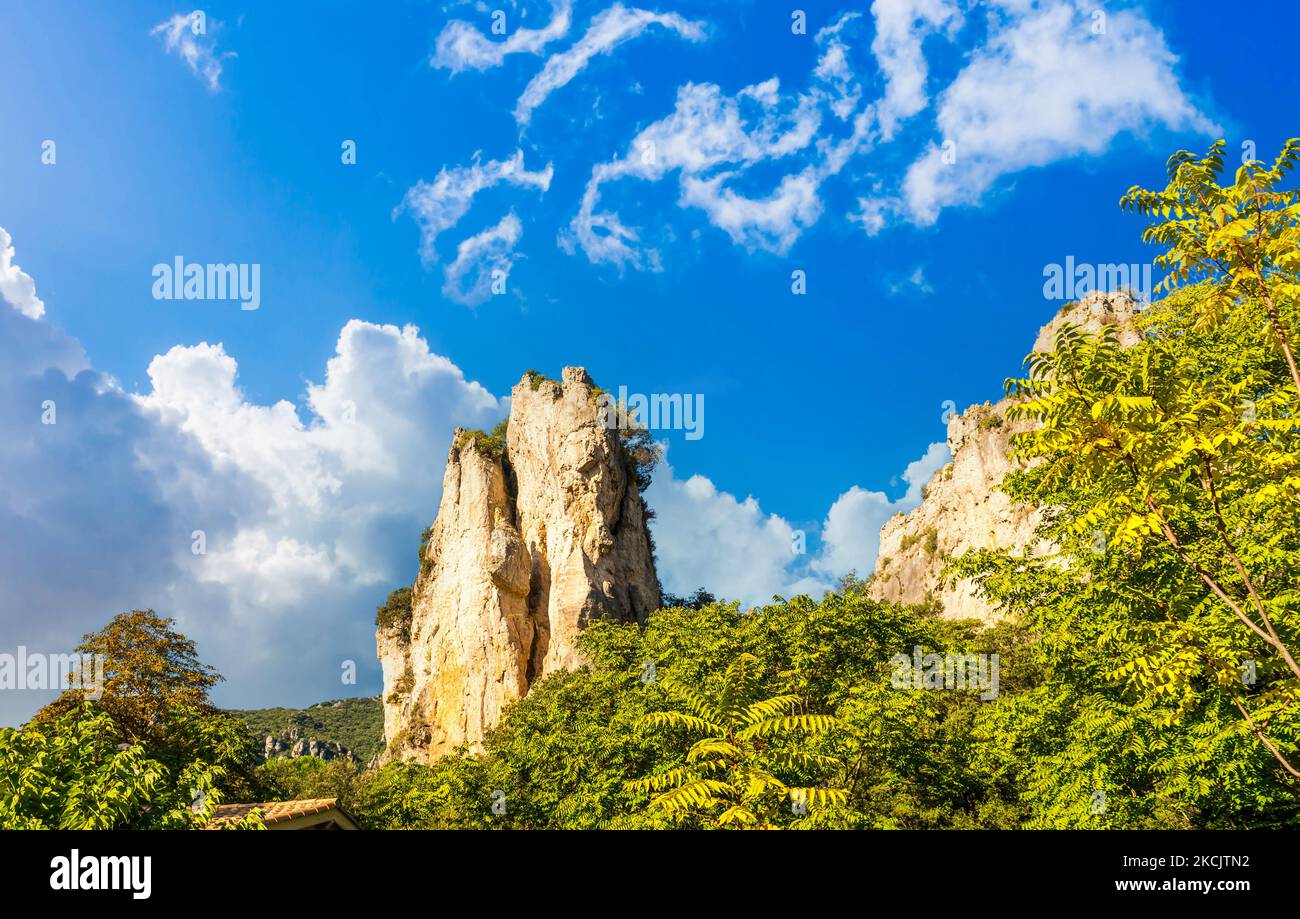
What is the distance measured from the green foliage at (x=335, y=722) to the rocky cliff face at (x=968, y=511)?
75.5 m

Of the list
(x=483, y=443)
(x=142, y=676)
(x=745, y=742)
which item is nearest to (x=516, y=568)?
(x=483, y=443)

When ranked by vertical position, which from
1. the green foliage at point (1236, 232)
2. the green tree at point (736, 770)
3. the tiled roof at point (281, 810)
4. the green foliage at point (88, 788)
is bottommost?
the tiled roof at point (281, 810)

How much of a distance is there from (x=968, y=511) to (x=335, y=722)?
10664cm

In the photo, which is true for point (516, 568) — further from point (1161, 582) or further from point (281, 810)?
point (1161, 582)

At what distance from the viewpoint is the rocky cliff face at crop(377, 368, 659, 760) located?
168 ft

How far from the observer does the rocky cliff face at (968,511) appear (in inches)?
2805

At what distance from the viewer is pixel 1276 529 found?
976cm

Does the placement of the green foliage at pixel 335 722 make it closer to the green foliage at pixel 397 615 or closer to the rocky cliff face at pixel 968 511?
the green foliage at pixel 397 615

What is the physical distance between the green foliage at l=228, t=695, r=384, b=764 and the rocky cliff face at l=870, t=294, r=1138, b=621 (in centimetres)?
7548

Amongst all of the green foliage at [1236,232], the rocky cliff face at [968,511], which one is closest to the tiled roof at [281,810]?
the green foliage at [1236,232]

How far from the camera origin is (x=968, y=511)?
261 feet
